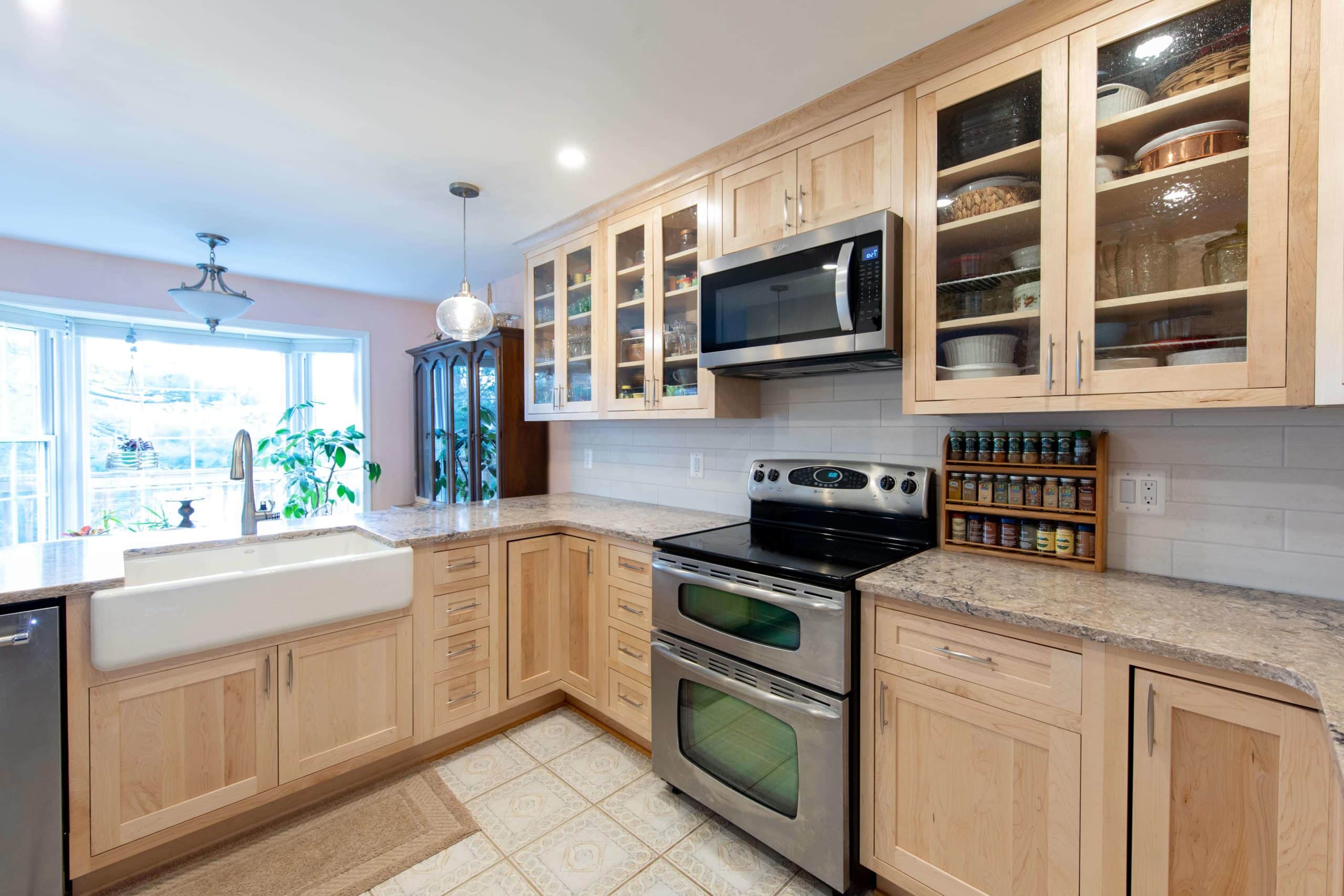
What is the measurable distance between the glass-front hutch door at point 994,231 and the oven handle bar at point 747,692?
3.12ft

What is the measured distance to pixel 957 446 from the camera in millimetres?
1811

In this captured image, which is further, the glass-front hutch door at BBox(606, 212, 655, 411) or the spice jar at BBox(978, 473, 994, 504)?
the glass-front hutch door at BBox(606, 212, 655, 411)

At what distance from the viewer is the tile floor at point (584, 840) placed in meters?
1.63

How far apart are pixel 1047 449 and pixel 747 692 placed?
1.13 m

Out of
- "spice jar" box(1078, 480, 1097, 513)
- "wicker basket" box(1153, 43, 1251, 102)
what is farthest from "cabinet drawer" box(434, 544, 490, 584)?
"wicker basket" box(1153, 43, 1251, 102)

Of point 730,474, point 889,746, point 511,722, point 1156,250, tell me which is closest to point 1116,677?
point 889,746

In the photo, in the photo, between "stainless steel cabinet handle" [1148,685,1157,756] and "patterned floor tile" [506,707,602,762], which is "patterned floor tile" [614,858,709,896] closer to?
"patterned floor tile" [506,707,602,762]

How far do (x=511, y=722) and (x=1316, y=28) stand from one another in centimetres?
318

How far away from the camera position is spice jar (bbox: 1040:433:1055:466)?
1627 mm

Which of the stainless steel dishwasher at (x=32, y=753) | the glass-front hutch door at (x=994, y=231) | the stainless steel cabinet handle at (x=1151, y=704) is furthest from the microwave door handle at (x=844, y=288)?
the stainless steel dishwasher at (x=32, y=753)

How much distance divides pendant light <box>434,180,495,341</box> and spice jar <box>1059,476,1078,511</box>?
215cm

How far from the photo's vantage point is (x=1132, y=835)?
116 cm

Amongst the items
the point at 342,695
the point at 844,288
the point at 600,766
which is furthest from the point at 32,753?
the point at 844,288

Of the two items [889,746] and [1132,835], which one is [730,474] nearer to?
[889,746]
